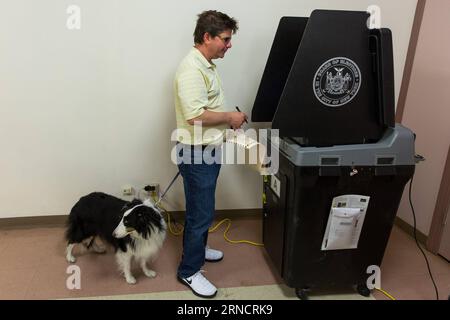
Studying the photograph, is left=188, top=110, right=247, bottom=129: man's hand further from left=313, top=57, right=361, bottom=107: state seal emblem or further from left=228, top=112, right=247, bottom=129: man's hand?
left=313, top=57, right=361, bottom=107: state seal emblem

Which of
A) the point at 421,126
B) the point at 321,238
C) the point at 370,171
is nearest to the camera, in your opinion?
the point at 370,171

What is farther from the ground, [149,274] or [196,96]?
[196,96]

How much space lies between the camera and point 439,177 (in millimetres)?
2240

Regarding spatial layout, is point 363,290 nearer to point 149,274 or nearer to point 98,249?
point 149,274

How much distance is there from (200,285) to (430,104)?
1894 millimetres

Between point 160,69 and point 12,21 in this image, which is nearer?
point 12,21

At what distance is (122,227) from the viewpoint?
1.76 meters

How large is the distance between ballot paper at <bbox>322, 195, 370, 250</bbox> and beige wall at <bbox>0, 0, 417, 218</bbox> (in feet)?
3.40

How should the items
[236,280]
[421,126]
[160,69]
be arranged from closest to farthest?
[236,280] < [160,69] < [421,126]

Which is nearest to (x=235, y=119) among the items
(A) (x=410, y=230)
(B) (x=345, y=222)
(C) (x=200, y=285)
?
(B) (x=345, y=222)

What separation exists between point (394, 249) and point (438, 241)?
0.27 metres
